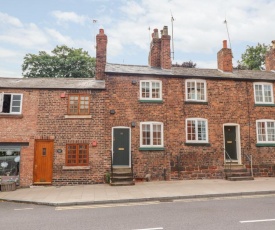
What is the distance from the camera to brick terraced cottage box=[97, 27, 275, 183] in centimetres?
1522

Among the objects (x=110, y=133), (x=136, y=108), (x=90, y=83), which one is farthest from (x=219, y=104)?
(x=90, y=83)

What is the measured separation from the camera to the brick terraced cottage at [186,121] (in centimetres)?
1522

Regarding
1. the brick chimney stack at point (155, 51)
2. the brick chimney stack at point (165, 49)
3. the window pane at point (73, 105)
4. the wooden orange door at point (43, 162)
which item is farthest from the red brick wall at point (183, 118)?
the wooden orange door at point (43, 162)

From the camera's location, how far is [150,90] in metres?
15.9

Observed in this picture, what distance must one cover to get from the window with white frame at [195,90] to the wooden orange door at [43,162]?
9.24 meters

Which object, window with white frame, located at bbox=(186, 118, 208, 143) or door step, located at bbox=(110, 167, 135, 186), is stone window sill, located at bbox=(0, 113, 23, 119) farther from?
window with white frame, located at bbox=(186, 118, 208, 143)

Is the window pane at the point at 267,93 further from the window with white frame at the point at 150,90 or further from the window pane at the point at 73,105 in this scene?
the window pane at the point at 73,105

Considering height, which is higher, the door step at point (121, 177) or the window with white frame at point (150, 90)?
the window with white frame at point (150, 90)

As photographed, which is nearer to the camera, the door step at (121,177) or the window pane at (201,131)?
the door step at (121,177)

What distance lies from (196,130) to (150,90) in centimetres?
394

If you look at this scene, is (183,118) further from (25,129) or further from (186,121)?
(25,129)

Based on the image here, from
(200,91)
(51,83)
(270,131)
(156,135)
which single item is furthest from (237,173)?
(51,83)

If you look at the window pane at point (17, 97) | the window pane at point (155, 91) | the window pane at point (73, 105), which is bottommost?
the window pane at point (73, 105)

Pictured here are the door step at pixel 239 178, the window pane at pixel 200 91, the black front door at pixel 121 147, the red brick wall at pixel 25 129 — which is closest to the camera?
the red brick wall at pixel 25 129
